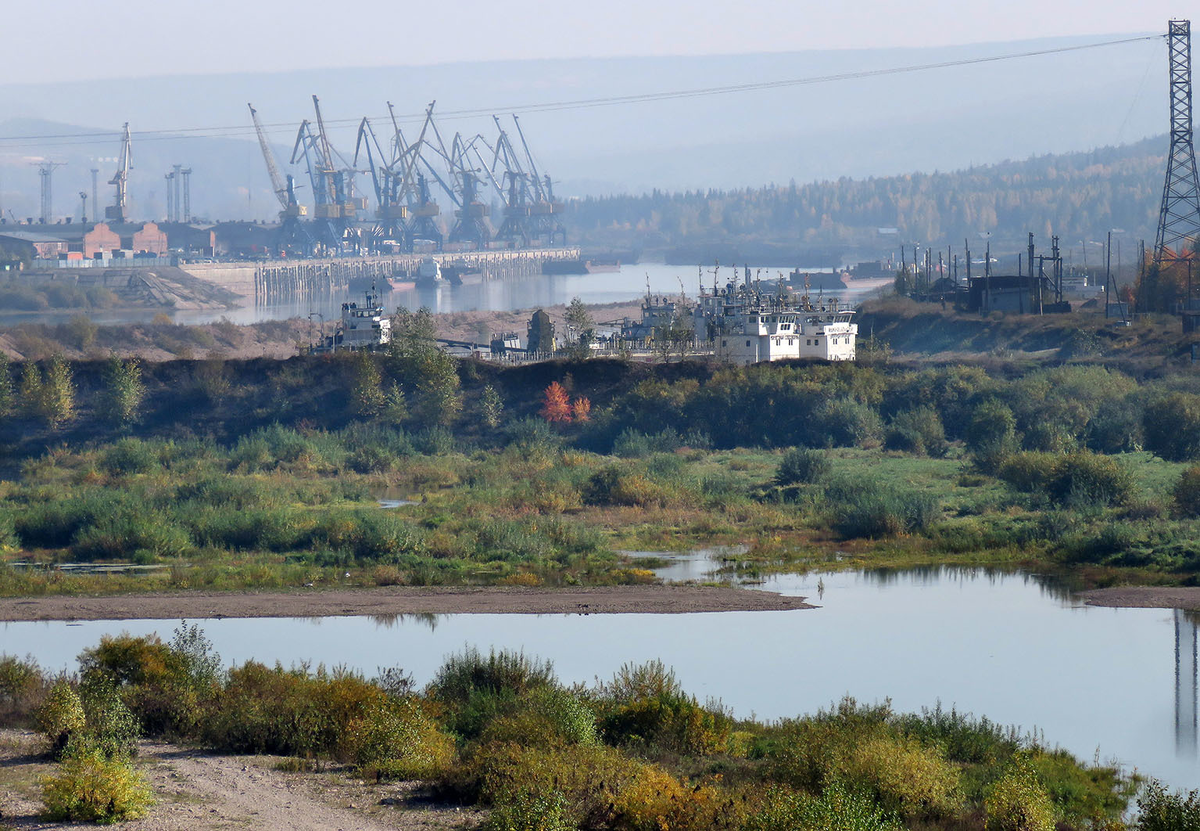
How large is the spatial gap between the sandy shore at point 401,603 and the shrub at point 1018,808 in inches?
506

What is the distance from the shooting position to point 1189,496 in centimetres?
3206

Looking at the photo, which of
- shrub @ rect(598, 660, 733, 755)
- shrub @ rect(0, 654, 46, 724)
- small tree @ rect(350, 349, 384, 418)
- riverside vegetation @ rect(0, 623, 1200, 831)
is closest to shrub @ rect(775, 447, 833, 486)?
small tree @ rect(350, 349, 384, 418)

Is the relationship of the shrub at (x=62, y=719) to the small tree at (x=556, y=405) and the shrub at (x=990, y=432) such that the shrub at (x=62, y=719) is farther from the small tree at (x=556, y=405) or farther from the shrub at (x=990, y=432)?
the small tree at (x=556, y=405)

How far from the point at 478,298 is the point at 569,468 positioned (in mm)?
113128

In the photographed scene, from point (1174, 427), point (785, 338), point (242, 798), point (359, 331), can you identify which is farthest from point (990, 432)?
point (242, 798)

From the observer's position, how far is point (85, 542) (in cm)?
3145

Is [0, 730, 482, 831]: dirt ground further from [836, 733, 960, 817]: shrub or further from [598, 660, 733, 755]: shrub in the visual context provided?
[836, 733, 960, 817]: shrub

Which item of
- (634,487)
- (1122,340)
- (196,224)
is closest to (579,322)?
(1122,340)

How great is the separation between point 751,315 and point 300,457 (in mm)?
19256

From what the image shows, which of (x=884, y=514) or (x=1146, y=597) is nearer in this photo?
(x=1146, y=597)

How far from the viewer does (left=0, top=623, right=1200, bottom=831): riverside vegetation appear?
12.3 m

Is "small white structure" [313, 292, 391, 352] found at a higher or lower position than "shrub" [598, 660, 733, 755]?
higher

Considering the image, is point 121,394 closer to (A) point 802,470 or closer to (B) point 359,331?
(B) point 359,331

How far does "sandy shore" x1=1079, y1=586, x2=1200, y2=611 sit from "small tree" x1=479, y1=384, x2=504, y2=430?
86.2 ft
